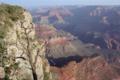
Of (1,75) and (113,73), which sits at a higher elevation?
(1,75)

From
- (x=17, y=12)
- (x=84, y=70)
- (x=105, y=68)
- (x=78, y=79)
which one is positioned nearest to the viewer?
(x=17, y=12)

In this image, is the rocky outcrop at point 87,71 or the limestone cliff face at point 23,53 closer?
the limestone cliff face at point 23,53

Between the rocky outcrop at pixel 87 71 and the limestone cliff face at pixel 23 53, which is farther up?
→ the limestone cliff face at pixel 23 53

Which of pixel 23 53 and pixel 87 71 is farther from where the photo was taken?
pixel 87 71

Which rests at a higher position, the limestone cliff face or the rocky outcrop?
the limestone cliff face

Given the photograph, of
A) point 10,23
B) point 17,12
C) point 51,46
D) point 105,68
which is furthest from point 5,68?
point 51,46

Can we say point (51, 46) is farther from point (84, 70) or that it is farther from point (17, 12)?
point (17, 12)

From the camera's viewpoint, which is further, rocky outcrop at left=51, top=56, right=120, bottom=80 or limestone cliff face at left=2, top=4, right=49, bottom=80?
rocky outcrop at left=51, top=56, right=120, bottom=80

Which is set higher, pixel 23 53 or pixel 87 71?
pixel 23 53
